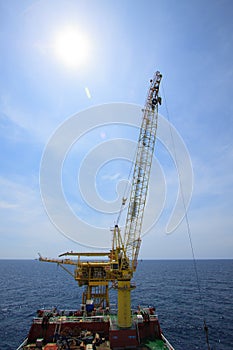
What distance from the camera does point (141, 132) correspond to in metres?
50.6

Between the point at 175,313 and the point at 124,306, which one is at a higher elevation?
the point at 124,306

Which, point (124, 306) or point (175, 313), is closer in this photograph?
point (124, 306)

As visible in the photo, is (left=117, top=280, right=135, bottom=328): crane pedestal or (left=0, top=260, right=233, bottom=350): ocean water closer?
(left=117, top=280, right=135, bottom=328): crane pedestal

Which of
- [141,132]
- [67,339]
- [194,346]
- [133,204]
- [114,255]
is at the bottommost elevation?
[194,346]

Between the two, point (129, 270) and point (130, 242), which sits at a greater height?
point (130, 242)

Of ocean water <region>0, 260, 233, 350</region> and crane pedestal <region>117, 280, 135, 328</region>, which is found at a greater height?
crane pedestal <region>117, 280, 135, 328</region>

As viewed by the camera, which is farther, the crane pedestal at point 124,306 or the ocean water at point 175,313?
the ocean water at point 175,313

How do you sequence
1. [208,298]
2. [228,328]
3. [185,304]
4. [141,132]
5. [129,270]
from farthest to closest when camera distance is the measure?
[208,298] → [185,304] → [228,328] → [141,132] → [129,270]

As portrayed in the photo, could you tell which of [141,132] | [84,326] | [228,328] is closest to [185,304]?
[228,328]

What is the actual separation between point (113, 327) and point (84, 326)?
5045 mm

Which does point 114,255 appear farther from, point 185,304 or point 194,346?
point 185,304

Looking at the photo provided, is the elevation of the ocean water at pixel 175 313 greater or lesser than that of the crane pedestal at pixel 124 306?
lesser

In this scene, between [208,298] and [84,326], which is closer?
[84,326]

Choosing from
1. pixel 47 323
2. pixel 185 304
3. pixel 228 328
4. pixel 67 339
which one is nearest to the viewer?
pixel 67 339
